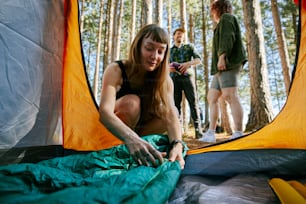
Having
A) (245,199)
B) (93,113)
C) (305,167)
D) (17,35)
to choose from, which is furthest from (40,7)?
(305,167)

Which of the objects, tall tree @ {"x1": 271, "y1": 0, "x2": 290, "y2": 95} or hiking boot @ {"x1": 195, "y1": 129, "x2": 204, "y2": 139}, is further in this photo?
hiking boot @ {"x1": 195, "y1": 129, "x2": 204, "y2": 139}

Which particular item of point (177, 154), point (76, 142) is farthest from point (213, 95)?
point (76, 142)

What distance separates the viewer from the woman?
2.96ft

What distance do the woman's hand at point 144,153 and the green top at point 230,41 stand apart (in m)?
0.68

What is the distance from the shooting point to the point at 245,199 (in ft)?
1.83

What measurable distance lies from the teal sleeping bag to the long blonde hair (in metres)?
0.29

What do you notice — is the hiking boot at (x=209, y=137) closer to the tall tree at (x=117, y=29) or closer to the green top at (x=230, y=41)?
the green top at (x=230, y=41)

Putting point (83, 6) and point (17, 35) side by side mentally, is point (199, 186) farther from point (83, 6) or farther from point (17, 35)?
point (83, 6)

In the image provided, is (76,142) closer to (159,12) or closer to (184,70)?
(184,70)

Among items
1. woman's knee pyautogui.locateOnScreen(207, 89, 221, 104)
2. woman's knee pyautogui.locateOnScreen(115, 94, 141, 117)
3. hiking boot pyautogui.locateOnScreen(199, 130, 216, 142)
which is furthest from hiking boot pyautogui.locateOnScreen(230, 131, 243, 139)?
woman's knee pyautogui.locateOnScreen(115, 94, 141, 117)

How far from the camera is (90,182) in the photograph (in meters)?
0.58

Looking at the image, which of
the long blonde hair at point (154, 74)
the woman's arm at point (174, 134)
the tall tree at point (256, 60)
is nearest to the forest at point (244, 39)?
the tall tree at point (256, 60)

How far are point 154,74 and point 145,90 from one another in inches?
3.7

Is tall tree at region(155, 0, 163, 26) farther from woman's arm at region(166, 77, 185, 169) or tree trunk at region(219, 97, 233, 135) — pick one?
tree trunk at region(219, 97, 233, 135)
